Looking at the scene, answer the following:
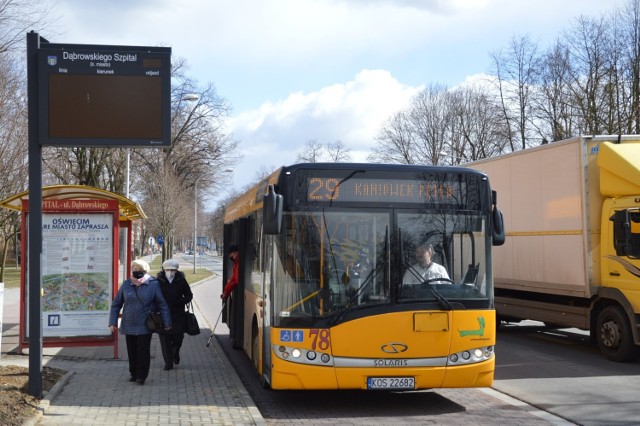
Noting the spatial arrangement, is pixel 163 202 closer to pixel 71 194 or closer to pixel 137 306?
pixel 71 194

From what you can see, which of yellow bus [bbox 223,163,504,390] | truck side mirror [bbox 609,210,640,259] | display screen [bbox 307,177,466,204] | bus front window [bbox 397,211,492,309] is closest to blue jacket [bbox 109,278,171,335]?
yellow bus [bbox 223,163,504,390]

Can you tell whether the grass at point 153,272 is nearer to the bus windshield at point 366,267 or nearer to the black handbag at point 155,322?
the black handbag at point 155,322

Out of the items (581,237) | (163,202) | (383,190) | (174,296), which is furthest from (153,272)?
(383,190)

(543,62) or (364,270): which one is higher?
(543,62)

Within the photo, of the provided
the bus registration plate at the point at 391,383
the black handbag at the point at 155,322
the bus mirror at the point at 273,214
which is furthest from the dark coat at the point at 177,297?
the bus registration plate at the point at 391,383

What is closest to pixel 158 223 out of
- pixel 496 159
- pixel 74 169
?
pixel 74 169

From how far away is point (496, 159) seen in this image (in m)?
16.4

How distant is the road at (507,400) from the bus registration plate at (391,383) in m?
0.34

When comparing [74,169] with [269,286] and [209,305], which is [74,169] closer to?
[209,305]

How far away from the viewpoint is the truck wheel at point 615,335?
12164mm

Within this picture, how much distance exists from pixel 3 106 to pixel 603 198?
18790 mm

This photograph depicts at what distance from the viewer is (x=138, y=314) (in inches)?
393

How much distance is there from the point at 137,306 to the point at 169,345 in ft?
4.17

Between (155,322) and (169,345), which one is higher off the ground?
(155,322)
